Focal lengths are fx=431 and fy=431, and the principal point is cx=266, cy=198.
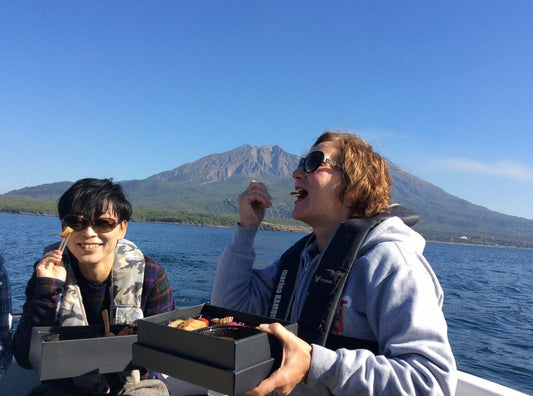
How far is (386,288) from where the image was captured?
1.76 meters

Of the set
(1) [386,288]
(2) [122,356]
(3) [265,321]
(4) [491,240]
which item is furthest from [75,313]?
(4) [491,240]

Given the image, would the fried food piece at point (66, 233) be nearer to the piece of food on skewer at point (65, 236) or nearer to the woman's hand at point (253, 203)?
the piece of food on skewer at point (65, 236)

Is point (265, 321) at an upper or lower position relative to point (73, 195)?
lower

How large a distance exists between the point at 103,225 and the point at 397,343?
6.07ft

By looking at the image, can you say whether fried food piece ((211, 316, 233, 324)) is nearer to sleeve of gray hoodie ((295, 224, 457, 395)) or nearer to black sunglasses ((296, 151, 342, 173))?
sleeve of gray hoodie ((295, 224, 457, 395))

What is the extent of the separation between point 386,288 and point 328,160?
0.81 metres

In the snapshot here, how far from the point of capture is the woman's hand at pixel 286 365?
1.38 metres

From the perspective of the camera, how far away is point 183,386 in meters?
3.42

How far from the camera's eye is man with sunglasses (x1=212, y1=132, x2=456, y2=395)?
155 cm

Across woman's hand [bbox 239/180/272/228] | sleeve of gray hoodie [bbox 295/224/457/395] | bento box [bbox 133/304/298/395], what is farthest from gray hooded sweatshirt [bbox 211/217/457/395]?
woman's hand [bbox 239/180/272/228]

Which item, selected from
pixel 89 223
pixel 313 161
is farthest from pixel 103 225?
pixel 313 161

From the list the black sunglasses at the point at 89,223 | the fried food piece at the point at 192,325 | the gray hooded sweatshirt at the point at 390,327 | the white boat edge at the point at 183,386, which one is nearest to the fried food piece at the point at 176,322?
the fried food piece at the point at 192,325

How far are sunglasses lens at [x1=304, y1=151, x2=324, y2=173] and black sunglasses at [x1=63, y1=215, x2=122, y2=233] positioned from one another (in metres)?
1.27

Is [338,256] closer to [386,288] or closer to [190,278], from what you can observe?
[386,288]
